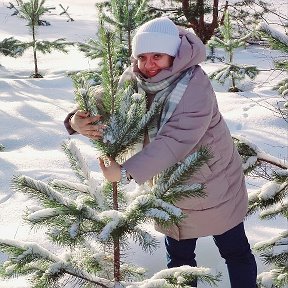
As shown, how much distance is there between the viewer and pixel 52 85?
9570 mm

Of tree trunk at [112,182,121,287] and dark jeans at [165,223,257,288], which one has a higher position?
tree trunk at [112,182,121,287]

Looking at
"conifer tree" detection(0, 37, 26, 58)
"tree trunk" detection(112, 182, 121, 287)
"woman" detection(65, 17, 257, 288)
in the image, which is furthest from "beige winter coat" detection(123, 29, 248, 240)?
"conifer tree" detection(0, 37, 26, 58)

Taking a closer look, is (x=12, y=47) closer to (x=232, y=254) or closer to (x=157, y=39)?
(x=232, y=254)

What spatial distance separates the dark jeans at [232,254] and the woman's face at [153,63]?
0.78m

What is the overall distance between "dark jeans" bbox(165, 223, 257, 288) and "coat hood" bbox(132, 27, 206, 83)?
30.8 inches

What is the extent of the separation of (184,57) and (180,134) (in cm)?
29

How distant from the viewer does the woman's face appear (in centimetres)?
184

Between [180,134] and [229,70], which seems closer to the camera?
[180,134]

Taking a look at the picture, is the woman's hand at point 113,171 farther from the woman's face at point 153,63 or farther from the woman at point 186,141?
the woman's face at point 153,63

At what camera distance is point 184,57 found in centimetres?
182

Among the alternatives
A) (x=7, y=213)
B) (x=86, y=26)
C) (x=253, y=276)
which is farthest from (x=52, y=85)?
(x=86, y=26)

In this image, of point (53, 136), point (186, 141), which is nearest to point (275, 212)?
point (186, 141)

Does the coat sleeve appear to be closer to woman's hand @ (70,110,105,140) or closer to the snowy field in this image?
woman's hand @ (70,110,105,140)

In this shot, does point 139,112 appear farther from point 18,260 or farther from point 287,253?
point 287,253
